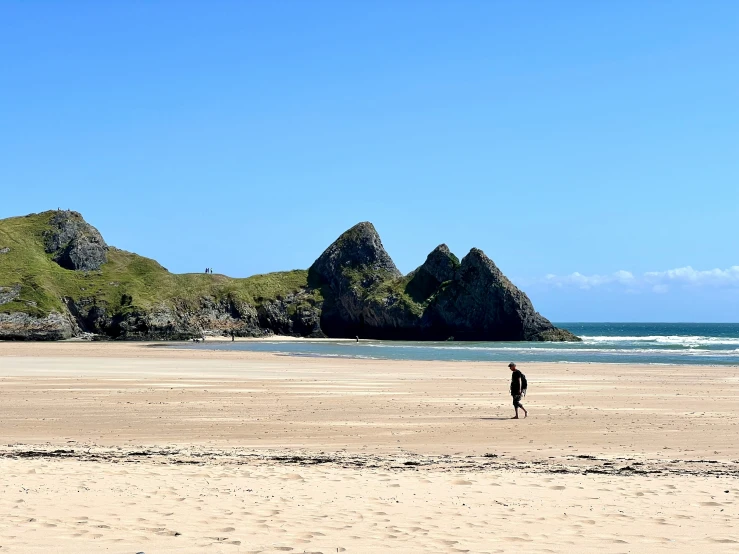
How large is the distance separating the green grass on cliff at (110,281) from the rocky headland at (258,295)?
178mm

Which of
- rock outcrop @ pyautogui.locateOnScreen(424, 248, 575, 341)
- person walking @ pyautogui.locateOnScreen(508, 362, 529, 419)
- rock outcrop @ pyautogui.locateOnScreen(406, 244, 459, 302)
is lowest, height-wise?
person walking @ pyautogui.locateOnScreen(508, 362, 529, 419)

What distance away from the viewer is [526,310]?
378 feet

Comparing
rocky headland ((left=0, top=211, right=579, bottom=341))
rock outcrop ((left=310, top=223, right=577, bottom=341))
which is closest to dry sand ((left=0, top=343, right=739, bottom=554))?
rocky headland ((left=0, top=211, right=579, bottom=341))

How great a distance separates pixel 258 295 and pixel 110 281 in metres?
23.5

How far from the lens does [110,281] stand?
394 feet

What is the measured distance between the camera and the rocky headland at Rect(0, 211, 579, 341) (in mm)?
109438

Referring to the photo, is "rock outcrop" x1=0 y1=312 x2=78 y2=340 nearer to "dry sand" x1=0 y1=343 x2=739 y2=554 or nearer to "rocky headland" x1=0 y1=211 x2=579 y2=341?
"rocky headland" x1=0 y1=211 x2=579 y2=341

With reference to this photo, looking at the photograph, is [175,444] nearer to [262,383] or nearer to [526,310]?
[262,383]

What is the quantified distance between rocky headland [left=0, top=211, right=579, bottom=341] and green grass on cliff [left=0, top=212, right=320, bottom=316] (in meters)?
0.18

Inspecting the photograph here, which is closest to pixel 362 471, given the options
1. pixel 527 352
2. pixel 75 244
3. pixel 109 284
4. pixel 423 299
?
pixel 527 352

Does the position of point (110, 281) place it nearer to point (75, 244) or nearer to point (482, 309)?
point (75, 244)

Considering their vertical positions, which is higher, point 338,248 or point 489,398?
point 338,248

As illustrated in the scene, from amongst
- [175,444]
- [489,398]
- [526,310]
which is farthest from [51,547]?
[526,310]

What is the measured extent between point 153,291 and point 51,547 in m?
116
